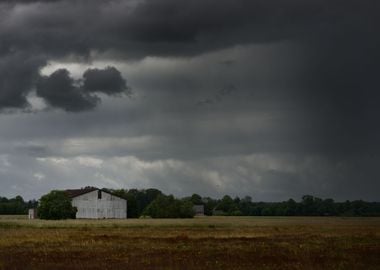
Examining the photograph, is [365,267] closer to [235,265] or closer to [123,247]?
[235,265]

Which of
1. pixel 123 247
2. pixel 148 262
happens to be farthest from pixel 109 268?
pixel 123 247

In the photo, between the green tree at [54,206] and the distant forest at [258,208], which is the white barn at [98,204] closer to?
the distant forest at [258,208]

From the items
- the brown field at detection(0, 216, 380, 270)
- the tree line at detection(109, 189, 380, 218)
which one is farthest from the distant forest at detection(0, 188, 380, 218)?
the brown field at detection(0, 216, 380, 270)

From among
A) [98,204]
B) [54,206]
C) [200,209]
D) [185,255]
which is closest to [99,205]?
[98,204]

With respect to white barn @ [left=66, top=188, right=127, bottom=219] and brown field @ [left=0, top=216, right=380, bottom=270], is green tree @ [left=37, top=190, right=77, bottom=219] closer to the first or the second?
white barn @ [left=66, top=188, right=127, bottom=219]

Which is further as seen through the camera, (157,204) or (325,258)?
(157,204)

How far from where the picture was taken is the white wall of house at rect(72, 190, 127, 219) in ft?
510

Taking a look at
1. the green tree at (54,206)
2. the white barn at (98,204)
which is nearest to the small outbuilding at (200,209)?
the white barn at (98,204)

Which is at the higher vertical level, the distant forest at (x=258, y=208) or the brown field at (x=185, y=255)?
the distant forest at (x=258, y=208)

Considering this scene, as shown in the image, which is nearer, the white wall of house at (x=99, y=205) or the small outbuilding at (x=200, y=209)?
the white wall of house at (x=99, y=205)

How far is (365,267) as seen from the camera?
34250 millimetres

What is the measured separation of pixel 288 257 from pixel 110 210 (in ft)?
398

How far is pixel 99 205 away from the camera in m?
158

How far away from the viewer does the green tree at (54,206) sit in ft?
427
